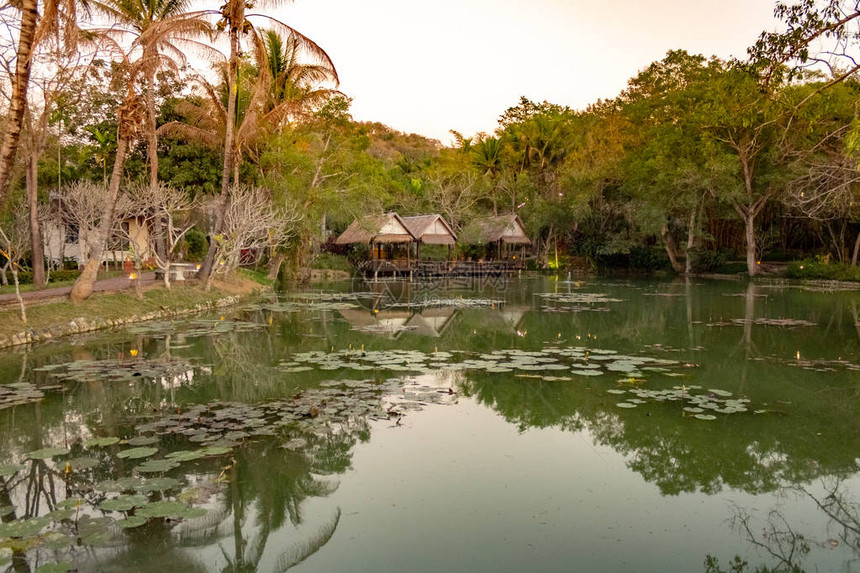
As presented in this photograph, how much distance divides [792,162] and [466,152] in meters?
23.4

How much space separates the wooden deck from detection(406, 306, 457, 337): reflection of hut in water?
13947 millimetres

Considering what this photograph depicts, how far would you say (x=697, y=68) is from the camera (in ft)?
100.0

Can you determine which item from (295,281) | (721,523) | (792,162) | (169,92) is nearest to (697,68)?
(792,162)

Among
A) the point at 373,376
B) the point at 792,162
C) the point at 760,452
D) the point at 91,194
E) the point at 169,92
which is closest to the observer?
the point at 760,452

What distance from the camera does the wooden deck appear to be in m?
30.8

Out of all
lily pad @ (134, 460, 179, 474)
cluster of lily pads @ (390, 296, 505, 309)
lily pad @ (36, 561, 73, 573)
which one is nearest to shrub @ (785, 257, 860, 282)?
cluster of lily pads @ (390, 296, 505, 309)

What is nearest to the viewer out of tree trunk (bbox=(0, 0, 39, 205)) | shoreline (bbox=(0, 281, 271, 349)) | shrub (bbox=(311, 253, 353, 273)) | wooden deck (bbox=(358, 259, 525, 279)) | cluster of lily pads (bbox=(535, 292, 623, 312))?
tree trunk (bbox=(0, 0, 39, 205))

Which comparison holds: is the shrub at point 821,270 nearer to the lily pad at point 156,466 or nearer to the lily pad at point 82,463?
the lily pad at point 156,466

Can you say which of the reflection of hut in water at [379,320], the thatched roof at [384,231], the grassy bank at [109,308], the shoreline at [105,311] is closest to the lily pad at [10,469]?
the shoreline at [105,311]

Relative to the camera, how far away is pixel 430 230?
31.5 metres

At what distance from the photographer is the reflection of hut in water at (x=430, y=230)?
102ft

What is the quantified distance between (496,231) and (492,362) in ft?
84.6

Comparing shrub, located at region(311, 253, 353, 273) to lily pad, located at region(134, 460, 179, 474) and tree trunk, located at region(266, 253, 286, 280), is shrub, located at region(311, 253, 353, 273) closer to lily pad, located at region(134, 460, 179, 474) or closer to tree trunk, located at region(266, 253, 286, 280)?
tree trunk, located at region(266, 253, 286, 280)

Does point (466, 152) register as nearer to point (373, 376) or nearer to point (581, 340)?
point (581, 340)
